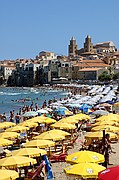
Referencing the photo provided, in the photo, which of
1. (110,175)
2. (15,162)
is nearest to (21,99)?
(15,162)

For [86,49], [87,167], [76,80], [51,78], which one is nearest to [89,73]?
[76,80]

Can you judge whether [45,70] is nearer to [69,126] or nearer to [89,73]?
[89,73]

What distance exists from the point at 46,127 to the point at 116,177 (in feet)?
40.2

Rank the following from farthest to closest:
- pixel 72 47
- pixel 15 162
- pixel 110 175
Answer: pixel 72 47, pixel 15 162, pixel 110 175

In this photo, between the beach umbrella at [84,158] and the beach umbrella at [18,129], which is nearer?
the beach umbrella at [84,158]

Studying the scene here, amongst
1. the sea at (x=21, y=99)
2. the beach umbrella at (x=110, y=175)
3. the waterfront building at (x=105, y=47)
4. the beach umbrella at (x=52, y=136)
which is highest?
the waterfront building at (x=105, y=47)

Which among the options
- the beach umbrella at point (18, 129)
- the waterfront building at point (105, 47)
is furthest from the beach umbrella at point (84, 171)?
the waterfront building at point (105, 47)

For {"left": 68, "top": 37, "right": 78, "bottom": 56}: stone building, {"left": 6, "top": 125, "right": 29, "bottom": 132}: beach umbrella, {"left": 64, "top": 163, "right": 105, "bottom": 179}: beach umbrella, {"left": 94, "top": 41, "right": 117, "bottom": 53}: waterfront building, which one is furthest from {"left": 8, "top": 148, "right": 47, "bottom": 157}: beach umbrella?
{"left": 68, "top": 37, "right": 78, "bottom": 56}: stone building

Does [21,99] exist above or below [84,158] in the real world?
below

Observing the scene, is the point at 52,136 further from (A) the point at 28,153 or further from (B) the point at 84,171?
(B) the point at 84,171

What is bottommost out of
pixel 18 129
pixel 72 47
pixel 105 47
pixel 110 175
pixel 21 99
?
pixel 21 99

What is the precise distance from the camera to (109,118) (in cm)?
1770

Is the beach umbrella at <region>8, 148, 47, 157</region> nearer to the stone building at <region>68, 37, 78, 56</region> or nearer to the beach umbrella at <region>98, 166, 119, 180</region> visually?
→ the beach umbrella at <region>98, 166, 119, 180</region>

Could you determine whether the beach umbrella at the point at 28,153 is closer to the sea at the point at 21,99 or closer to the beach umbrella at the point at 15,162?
the beach umbrella at the point at 15,162
